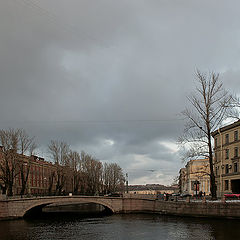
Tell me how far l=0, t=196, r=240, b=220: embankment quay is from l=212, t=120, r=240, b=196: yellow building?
45.9 feet

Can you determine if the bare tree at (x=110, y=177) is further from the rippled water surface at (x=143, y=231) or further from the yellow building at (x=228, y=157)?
the rippled water surface at (x=143, y=231)

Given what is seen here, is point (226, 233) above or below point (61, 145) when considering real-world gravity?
below

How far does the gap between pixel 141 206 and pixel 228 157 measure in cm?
1951

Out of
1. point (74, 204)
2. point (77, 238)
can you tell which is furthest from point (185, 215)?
point (74, 204)

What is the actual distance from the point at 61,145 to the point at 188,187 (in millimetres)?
62715

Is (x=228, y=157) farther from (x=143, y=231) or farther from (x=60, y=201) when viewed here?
(x=60, y=201)

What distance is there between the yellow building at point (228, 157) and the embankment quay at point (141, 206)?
13979mm

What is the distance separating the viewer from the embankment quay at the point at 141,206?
133ft

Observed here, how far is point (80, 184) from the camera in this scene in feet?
289

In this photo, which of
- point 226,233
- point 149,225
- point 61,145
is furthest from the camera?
point 61,145

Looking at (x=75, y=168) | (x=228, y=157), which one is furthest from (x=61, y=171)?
(x=228, y=157)

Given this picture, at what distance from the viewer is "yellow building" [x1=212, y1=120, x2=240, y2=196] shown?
59906 millimetres

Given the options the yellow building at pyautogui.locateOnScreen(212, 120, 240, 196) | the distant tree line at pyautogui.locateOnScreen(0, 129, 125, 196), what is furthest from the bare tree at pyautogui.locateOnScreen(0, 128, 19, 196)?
the yellow building at pyautogui.locateOnScreen(212, 120, 240, 196)

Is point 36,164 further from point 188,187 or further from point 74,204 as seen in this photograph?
point 188,187
